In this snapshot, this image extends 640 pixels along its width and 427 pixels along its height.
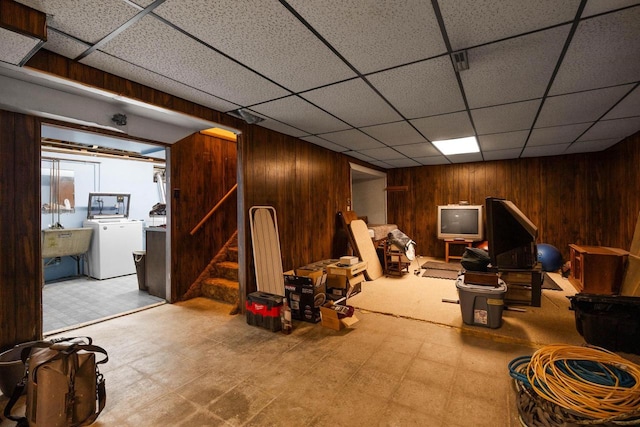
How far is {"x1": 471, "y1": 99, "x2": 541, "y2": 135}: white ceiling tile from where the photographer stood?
2.96 metres

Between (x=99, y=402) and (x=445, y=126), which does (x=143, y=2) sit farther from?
(x=445, y=126)

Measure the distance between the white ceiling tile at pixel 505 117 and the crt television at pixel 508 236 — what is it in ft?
3.11

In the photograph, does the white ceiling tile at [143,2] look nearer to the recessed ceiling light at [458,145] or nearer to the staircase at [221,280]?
the staircase at [221,280]

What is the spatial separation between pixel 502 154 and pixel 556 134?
1.44 metres

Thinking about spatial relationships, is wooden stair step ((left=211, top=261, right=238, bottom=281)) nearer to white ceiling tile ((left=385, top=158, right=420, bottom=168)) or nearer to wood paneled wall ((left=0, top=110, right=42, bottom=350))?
wood paneled wall ((left=0, top=110, right=42, bottom=350))

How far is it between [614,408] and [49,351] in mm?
2999

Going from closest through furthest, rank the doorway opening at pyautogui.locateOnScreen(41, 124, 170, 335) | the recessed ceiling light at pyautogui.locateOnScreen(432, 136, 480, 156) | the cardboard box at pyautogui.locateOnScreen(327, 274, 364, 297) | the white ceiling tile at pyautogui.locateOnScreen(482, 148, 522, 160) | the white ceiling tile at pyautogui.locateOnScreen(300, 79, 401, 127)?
the white ceiling tile at pyautogui.locateOnScreen(300, 79, 401, 127), the cardboard box at pyautogui.locateOnScreen(327, 274, 364, 297), the doorway opening at pyautogui.locateOnScreen(41, 124, 170, 335), the recessed ceiling light at pyautogui.locateOnScreen(432, 136, 480, 156), the white ceiling tile at pyautogui.locateOnScreen(482, 148, 522, 160)

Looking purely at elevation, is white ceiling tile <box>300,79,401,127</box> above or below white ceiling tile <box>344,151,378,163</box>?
below

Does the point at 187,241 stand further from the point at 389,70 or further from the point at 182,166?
the point at 389,70

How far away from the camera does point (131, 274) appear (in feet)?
17.9

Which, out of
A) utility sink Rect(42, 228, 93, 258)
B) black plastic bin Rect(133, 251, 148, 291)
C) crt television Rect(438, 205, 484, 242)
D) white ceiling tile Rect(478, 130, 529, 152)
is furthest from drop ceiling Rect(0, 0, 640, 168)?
utility sink Rect(42, 228, 93, 258)

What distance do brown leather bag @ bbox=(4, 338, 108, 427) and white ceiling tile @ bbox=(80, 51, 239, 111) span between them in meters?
1.90

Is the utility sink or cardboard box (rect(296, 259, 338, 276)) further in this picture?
the utility sink

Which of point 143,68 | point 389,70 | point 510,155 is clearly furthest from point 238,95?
point 510,155
